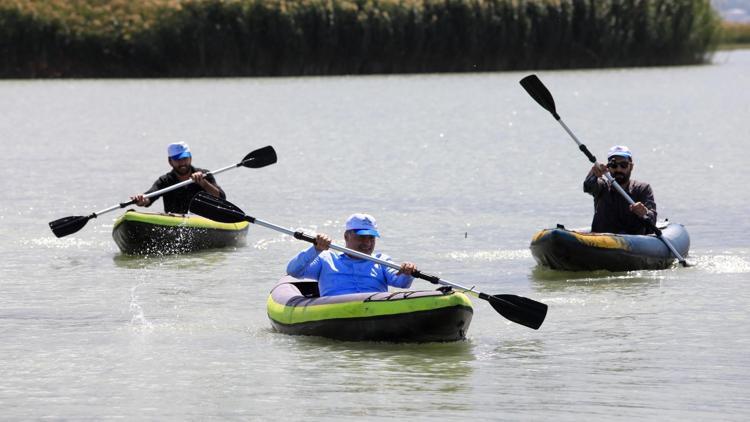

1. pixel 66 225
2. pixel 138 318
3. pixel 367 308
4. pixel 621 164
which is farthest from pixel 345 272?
pixel 66 225

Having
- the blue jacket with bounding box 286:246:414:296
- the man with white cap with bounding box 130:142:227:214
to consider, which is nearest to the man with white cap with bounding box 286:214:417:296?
the blue jacket with bounding box 286:246:414:296

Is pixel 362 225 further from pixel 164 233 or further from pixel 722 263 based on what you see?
pixel 722 263

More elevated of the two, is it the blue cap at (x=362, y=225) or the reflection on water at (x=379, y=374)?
the blue cap at (x=362, y=225)

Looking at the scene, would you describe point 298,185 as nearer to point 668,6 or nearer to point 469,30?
point 469,30

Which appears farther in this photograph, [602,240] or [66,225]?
[66,225]

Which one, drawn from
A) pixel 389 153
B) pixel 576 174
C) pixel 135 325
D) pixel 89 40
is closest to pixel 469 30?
pixel 89 40

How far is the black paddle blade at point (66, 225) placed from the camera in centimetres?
1680

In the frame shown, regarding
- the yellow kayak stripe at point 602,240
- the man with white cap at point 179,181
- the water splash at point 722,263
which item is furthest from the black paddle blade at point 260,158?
the water splash at point 722,263

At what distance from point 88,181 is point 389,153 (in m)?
7.79

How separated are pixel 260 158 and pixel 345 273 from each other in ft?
18.8

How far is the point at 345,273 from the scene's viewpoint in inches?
465

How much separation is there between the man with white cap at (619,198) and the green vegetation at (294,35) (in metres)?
39.5

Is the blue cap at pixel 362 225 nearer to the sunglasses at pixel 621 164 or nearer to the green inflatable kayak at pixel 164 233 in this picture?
the sunglasses at pixel 621 164

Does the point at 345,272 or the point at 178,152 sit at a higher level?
the point at 178,152
